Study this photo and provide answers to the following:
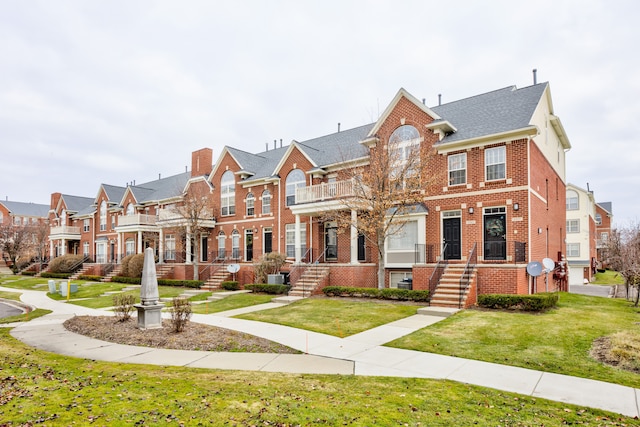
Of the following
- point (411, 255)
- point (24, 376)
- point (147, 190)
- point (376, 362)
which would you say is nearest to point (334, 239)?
point (411, 255)

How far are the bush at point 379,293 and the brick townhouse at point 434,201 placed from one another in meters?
0.77

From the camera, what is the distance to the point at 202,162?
113ft

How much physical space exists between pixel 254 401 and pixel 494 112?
726 inches

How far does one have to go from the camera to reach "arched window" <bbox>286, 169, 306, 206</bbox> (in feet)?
85.9

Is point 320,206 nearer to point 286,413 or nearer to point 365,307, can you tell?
point 365,307

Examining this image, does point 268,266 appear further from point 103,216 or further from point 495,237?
point 103,216

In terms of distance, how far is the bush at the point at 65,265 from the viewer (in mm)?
40688

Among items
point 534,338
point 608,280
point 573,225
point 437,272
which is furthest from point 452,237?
point 573,225

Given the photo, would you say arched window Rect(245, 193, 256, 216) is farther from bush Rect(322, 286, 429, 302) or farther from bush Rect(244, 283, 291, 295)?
bush Rect(322, 286, 429, 302)

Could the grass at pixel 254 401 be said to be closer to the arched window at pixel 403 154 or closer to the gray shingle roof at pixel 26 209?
the arched window at pixel 403 154

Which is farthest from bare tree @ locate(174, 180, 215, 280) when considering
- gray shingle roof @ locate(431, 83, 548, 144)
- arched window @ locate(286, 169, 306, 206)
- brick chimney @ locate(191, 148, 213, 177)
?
gray shingle roof @ locate(431, 83, 548, 144)

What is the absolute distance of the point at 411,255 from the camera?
65.8 feet

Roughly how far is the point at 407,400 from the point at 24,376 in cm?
671

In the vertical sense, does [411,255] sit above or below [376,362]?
above
